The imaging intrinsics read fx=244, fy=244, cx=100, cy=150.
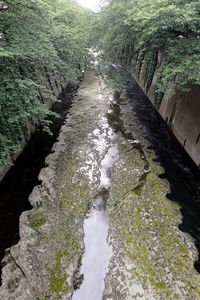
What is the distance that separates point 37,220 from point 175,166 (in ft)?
20.8

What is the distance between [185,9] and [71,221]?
8377mm

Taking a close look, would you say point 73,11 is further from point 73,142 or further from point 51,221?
point 51,221

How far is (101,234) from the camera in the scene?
7.54m

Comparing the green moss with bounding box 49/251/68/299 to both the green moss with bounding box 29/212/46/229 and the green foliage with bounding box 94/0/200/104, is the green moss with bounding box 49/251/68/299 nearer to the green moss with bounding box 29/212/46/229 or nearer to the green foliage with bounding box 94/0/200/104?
the green moss with bounding box 29/212/46/229

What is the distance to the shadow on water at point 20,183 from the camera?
7520 mm

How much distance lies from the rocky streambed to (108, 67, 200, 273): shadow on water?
300 mm

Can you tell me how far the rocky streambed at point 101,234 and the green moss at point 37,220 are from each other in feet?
0.10

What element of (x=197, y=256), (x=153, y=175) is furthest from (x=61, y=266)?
(x=153, y=175)

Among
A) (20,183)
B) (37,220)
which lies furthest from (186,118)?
(37,220)

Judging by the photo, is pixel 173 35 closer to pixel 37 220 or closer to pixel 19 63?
pixel 19 63

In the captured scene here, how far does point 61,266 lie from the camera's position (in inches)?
251

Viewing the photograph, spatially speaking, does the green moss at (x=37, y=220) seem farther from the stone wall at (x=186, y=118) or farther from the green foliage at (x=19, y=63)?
the stone wall at (x=186, y=118)

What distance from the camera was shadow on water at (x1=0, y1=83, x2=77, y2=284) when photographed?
24.7 ft

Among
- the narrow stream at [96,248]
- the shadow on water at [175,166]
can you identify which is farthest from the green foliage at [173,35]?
the narrow stream at [96,248]
